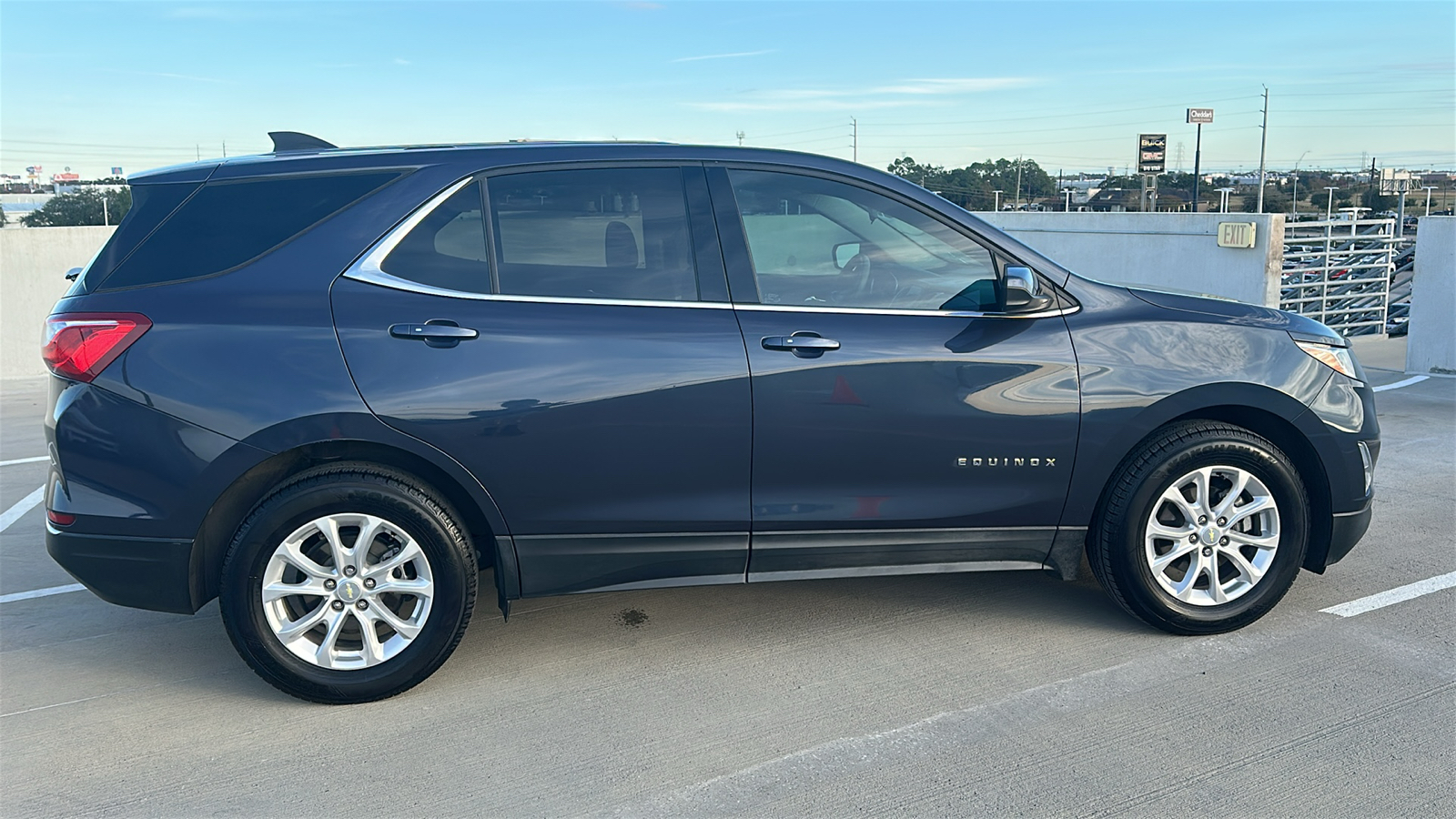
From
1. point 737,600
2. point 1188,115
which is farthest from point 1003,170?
point 737,600

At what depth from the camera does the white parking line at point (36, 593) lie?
4625 millimetres

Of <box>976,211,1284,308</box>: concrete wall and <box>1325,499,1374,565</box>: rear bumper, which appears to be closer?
<box>1325,499,1374,565</box>: rear bumper

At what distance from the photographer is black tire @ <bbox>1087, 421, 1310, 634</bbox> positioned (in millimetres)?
3891

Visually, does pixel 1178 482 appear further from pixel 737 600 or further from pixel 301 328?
pixel 301 328

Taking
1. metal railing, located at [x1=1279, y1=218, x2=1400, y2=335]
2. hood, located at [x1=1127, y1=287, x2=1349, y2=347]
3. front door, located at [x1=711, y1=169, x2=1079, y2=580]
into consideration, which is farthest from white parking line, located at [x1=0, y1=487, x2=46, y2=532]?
metal railing, located at [x1=1279, y1=218, x2=1400, y2=335]

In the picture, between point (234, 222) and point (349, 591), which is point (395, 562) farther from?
point (234, 222)

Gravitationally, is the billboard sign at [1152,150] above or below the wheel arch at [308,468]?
above

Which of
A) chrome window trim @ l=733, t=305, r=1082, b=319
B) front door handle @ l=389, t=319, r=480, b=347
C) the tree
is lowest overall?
front door handle @ l=389, t=319, r=480, b=347

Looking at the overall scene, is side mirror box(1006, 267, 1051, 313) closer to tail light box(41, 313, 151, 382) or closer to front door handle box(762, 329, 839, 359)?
front door handle box(762, 329, 839, 359)

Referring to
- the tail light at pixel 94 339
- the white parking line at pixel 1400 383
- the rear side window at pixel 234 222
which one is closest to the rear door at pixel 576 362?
the rear side window at pixel 234 222

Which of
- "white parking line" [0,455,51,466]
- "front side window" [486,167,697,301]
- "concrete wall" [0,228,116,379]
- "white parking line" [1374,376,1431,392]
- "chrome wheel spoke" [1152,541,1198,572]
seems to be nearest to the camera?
"front side window" [486,167,697,301]

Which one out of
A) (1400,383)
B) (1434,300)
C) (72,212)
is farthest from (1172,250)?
(72,212)

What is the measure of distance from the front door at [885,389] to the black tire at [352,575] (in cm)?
103

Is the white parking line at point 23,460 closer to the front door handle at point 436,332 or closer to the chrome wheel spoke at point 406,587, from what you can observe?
the chrome wheel spoke at point 406,587
